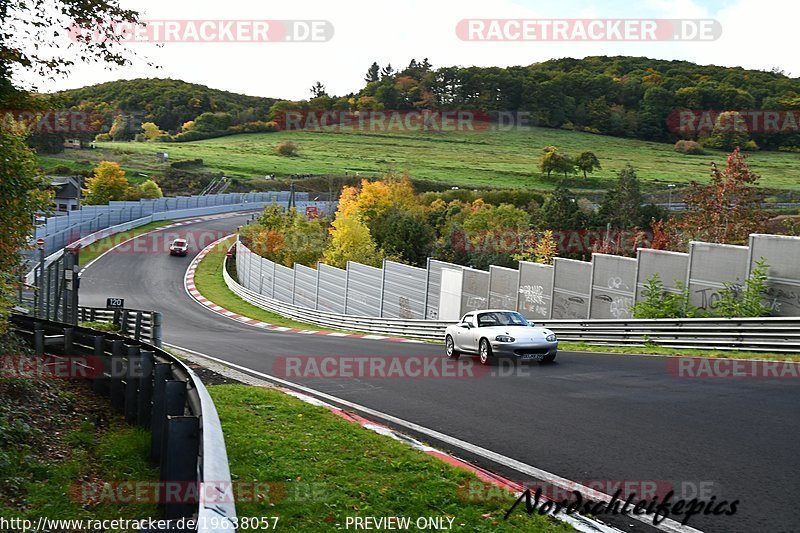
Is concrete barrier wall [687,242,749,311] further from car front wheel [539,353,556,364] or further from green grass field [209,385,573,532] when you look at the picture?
green grass field [209,385,573,532]

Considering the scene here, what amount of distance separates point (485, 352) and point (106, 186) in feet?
308

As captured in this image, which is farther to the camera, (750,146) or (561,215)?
(750,146)

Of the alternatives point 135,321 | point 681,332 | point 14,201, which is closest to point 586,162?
point 681,332

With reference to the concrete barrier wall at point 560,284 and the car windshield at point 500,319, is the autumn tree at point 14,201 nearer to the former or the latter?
the car windshield at point 500,319

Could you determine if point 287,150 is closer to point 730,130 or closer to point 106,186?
point 106,186

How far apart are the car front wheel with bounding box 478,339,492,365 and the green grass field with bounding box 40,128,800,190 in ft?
235

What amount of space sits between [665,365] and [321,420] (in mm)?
8948

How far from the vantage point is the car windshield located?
17.9 metres

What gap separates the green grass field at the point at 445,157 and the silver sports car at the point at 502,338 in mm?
70825

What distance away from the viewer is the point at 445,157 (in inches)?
5162

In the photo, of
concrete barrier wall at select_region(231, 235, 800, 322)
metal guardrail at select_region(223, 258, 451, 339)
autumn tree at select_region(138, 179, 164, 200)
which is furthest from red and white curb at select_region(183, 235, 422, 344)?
autumn tree at select_region(138, 179, 164, 200)

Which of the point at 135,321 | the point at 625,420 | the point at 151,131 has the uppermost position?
the point at 151,131

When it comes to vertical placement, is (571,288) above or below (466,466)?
below

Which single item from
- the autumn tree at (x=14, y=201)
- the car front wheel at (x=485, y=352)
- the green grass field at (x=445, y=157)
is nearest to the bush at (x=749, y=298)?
the car front wheel at (x=485, y=352)
